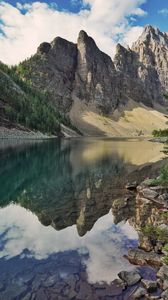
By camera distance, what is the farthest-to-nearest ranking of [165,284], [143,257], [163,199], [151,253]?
[163,199], [151,253], [143,257], [165,284]

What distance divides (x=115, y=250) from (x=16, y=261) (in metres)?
6.84

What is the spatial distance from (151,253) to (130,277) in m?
3.82

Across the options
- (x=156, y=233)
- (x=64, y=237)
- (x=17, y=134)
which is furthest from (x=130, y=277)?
(x=17, y=134)

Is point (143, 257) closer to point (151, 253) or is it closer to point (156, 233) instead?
point (151, 253)

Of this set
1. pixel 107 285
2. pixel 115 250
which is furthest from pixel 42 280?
pixel 115 250

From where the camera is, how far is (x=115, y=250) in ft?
68.3

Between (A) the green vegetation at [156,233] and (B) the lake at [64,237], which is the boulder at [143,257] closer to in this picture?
(B) the lake at [64,237]

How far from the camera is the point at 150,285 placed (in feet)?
49.9

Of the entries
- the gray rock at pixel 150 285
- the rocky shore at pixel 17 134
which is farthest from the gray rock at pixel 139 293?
the rocky shore at pixel 17 134

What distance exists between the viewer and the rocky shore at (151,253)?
591 inches

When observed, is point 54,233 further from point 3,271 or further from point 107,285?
point 107,285

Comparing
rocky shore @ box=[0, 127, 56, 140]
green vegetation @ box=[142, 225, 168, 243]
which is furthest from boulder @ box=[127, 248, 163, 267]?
rocky shore @ box=[0, 127, 56, 140]

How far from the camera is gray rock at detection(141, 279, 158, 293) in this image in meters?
15.0

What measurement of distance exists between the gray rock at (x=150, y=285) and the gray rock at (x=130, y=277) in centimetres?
55
